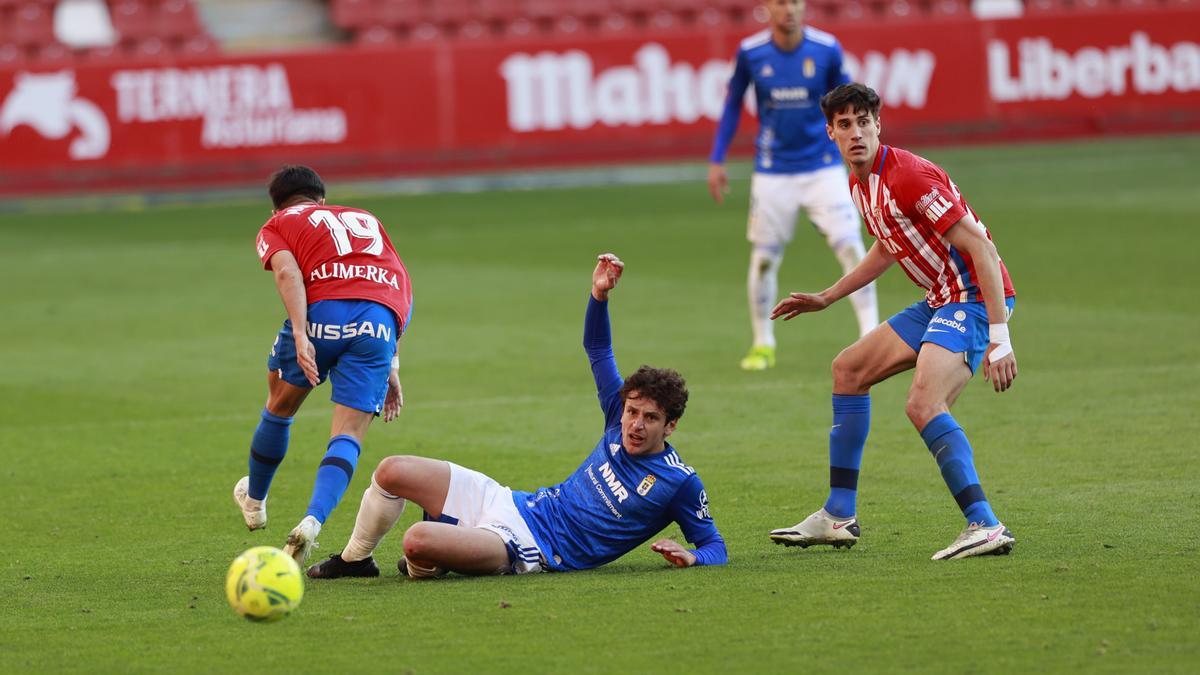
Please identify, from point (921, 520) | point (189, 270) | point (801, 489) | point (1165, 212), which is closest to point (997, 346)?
point (921, 520)

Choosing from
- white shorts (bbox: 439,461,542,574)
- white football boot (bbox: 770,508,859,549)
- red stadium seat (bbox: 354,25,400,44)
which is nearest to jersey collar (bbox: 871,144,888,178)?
white football boot (bbox: 770,508,859,549)

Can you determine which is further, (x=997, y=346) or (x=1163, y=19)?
(x=1163, y=19)

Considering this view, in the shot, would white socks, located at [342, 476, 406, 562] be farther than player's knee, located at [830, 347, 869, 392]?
No

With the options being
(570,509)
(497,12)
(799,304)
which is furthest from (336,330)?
(497,12)

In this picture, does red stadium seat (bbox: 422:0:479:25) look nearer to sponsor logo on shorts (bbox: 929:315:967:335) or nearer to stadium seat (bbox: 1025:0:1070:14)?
stadium seat (bbox: 1025:0:1070:14)

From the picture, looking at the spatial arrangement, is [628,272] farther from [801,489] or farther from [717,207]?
[801,489]

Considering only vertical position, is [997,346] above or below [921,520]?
above

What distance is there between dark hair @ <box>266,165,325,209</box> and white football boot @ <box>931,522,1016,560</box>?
2.97 metres

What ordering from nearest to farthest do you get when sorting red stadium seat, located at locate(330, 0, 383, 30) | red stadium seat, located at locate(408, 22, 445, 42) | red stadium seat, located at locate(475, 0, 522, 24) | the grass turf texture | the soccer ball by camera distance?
the grass turf texture → the soccer ball → red stadium seat, located at locate(330, 0, 383, 30) → red stadium seat, located at locate(408, 22, 445, 42) → red stadium seat, located at locate(475, 0, 522, 24)

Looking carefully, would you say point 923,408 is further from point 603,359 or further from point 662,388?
point 603,359

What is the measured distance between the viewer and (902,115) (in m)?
27.0

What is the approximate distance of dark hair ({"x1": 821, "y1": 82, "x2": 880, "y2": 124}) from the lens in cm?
677

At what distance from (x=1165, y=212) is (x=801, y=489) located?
1324 centimetres

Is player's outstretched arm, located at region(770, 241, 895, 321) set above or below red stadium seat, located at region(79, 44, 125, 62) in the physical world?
below
